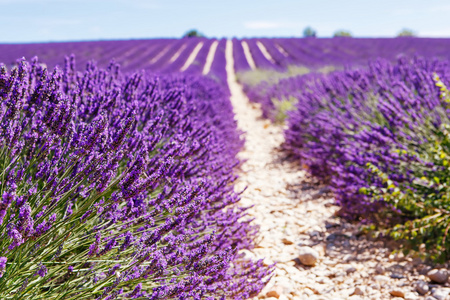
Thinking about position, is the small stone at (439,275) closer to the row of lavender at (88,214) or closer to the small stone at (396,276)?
the small stone at (396,276)

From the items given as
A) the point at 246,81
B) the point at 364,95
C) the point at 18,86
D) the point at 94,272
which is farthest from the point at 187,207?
the point at 246,81

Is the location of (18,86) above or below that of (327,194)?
above

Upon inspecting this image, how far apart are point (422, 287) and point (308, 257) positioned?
2.45 ft

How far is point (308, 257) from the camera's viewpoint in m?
2.80

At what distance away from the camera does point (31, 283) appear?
1.36 m

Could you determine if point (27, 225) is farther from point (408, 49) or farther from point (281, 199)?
point (408, 49)

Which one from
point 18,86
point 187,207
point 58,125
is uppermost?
point 18,86

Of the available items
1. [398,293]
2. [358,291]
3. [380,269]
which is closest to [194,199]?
[358,291]

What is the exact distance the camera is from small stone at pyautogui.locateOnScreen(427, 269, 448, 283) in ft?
7.84

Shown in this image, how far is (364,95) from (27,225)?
3.94m

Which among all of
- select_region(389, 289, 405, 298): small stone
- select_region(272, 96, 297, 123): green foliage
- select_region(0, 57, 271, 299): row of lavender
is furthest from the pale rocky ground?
select_region(272, 96, 297, 123): green foliage

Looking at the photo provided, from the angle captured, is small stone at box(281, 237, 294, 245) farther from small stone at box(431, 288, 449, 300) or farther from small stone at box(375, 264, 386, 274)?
small stone at box(431, 288, 449, 300)

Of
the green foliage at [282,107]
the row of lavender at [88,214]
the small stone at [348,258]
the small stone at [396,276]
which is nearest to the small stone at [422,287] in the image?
the small stone at [396,276]

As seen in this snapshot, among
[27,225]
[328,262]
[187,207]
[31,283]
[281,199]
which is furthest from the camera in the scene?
[281,199]
